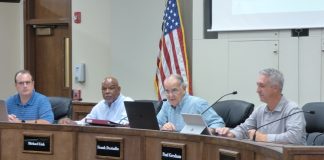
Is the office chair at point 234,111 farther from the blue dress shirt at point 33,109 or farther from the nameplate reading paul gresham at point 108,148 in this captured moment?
the blue dress shirt at point 33,109

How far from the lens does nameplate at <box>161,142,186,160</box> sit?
3719mm

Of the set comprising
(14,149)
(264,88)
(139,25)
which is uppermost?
(139,25)

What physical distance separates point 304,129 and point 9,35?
17.6 feet

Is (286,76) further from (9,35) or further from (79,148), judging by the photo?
(9,35)

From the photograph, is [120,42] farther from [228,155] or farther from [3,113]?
[228,155]

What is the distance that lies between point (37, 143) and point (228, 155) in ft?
5.36

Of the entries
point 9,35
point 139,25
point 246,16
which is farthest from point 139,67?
point 9,35

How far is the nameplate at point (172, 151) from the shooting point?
3.72m

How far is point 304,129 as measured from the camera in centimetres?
396

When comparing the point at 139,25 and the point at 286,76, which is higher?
the point at 139,25

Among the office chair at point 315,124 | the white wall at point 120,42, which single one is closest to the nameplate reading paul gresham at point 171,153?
the office chair at point 315,124

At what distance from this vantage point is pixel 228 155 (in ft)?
11.0

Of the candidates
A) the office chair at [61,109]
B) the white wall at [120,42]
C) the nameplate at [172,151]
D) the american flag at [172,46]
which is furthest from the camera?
the white wall at [120,42]

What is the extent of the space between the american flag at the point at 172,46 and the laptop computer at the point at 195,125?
95.4 inches
